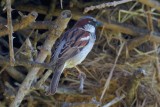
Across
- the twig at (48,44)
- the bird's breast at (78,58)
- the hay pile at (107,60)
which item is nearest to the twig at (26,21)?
the twig at (48,44)

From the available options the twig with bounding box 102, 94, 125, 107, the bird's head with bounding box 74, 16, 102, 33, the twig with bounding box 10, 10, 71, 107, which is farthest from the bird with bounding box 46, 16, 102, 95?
the twig with bounding box 102, 94, 125, 107

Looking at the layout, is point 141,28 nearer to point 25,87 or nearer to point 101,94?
point 101,94

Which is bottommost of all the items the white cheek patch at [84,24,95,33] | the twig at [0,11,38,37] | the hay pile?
the hay pile

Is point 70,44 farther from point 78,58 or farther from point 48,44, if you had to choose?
point 48,44

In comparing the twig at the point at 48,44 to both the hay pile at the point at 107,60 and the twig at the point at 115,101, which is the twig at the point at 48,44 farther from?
the twig at the point at 115,101

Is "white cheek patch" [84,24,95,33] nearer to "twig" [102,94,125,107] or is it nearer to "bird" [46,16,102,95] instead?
"bird" [46,16,102,95]

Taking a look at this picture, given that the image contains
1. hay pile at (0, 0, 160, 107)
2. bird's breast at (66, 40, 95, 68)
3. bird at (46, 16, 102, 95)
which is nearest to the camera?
bird at (46, 16, 102, 95)
